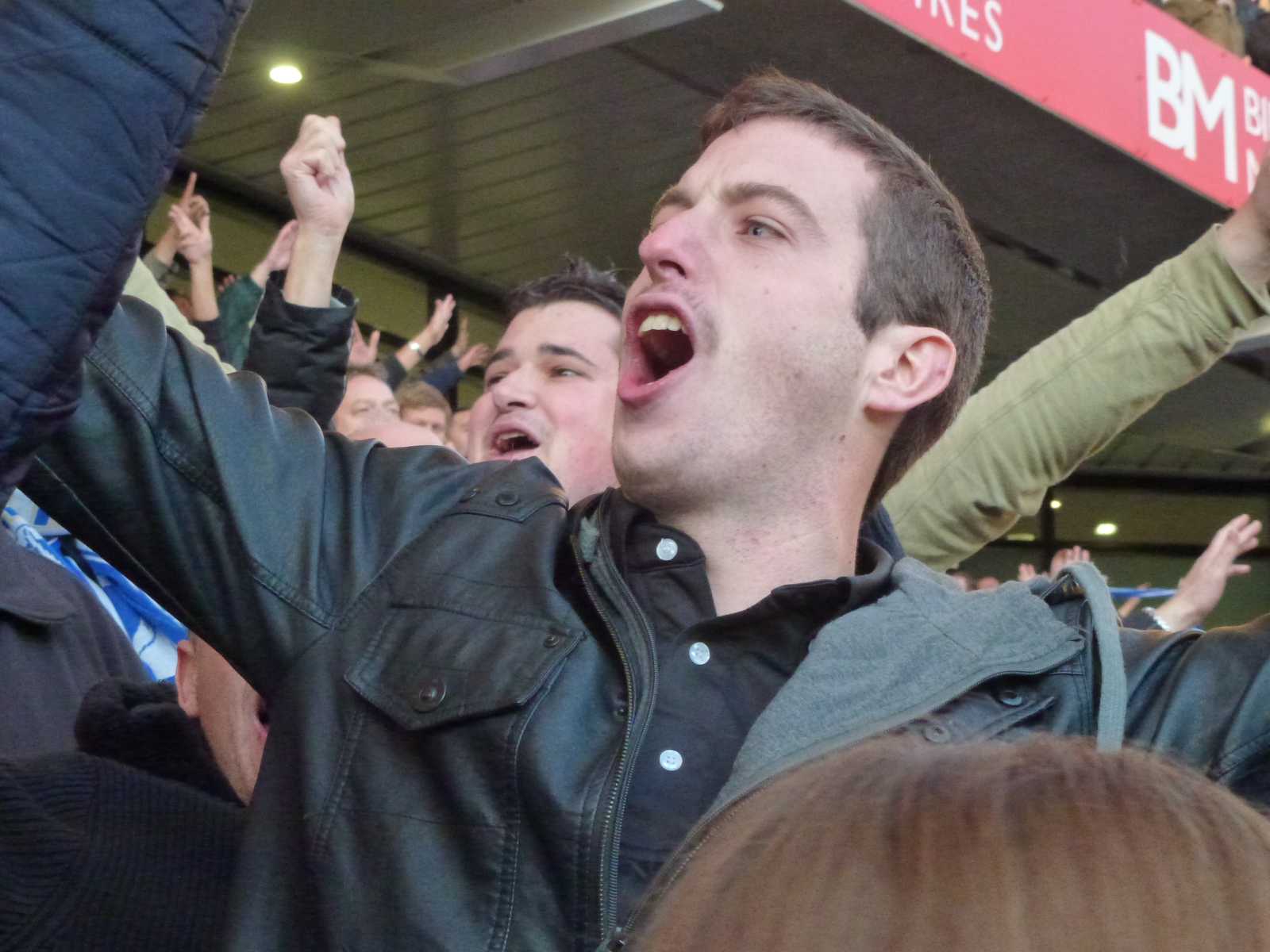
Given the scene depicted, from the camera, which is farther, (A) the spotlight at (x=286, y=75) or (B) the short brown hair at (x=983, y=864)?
(A) the spotlight at (x=286, y=75)

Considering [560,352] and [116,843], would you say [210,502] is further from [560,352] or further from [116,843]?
[560,352]

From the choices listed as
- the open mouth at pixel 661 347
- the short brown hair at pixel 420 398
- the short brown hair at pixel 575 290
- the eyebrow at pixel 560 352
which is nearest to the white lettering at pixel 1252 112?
the short brown hair at pixel 420 398

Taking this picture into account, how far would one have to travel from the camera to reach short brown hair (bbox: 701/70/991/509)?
2.20 metres

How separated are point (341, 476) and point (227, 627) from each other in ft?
0.69

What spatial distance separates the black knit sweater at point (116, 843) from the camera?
1.85 m

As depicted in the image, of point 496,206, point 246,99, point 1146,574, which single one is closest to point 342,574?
point 246,99

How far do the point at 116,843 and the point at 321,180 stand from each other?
56.1 inches

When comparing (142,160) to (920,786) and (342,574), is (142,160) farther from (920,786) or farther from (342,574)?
(920,786)

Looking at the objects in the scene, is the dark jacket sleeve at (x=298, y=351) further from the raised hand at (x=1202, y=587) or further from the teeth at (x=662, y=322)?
the raised hand at (x=1202, y=587)

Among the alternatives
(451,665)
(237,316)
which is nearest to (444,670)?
(451,665)

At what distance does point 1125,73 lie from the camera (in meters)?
7.11

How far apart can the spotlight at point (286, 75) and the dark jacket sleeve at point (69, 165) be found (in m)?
6.14

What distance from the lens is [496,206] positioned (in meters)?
9.19

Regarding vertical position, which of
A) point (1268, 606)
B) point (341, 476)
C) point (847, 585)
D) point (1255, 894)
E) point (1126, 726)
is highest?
point (1268, 606)
